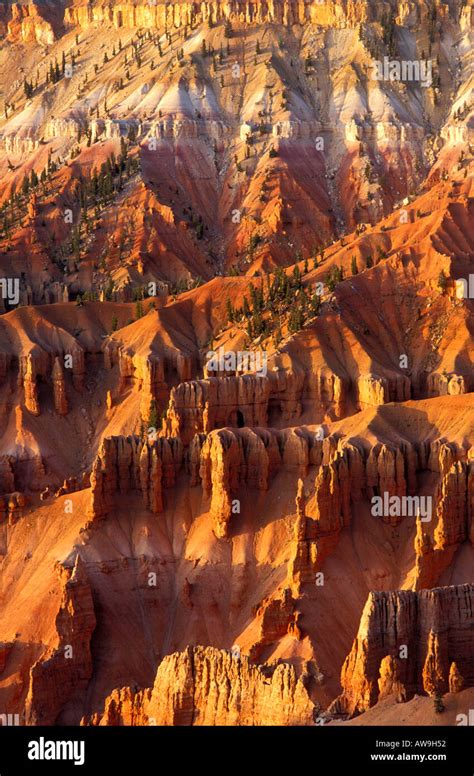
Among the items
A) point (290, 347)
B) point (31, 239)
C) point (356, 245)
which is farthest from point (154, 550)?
point (31, 239)

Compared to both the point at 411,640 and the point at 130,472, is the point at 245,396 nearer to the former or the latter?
the point at 130,472

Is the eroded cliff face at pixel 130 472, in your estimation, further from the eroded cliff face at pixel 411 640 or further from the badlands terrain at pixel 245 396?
the eroded cliff face at pixel 411 640

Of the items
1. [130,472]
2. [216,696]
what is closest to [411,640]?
[216,696]

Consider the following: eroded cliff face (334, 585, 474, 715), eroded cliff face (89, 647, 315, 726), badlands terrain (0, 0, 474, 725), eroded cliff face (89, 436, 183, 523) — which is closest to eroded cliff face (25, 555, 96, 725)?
badlands terrain (0, 0, 474, 725)

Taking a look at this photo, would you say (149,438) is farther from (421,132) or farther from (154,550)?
(421,132)

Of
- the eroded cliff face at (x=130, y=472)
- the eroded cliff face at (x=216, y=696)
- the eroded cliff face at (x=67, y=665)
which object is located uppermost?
the eroded cliff face at (x=130, y=472)

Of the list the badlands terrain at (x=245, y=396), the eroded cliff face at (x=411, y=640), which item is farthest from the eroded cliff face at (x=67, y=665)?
the eroded cliff face at (x=411, y=640)
